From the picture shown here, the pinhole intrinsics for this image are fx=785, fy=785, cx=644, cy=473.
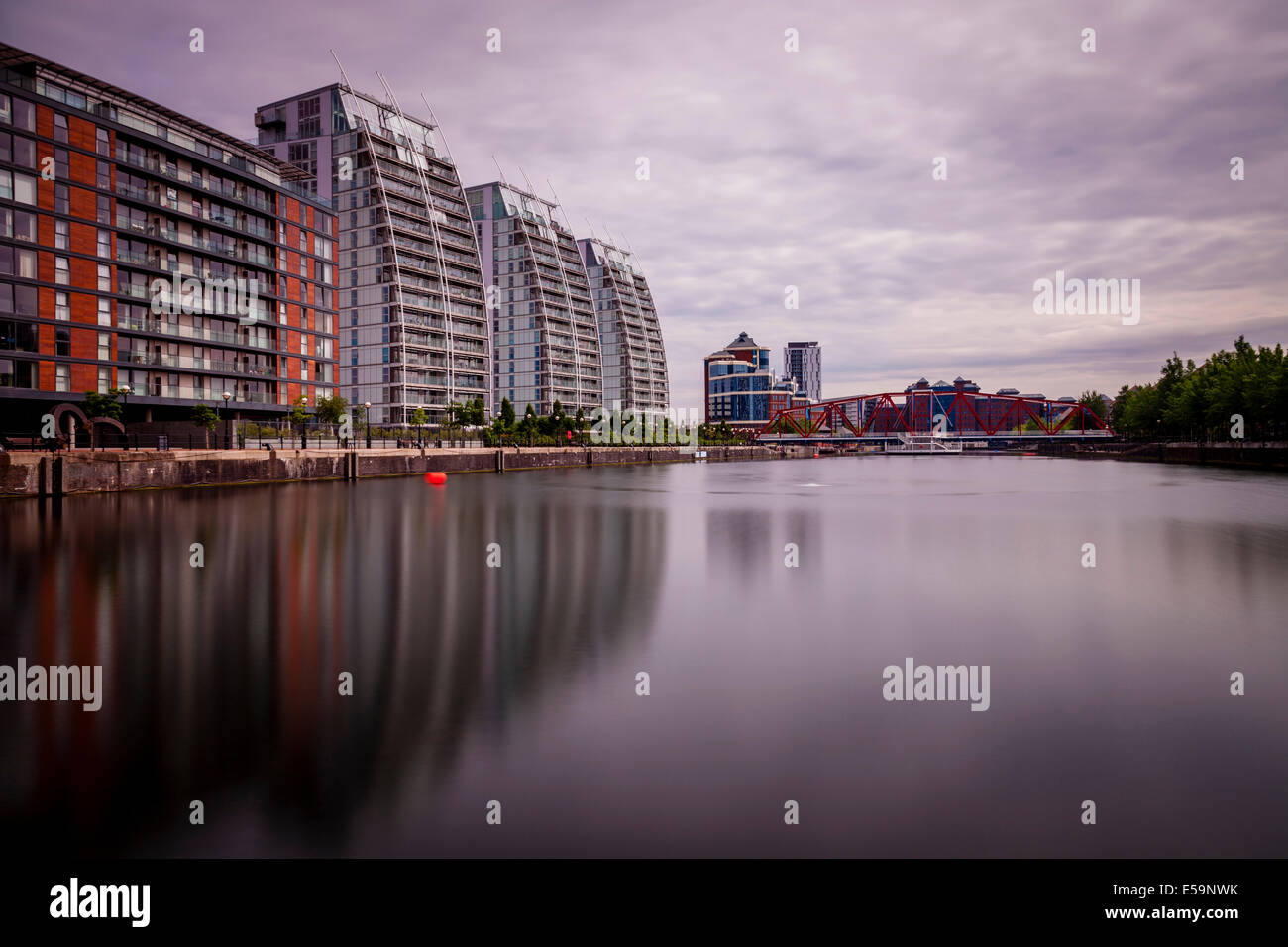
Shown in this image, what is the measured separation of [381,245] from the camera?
126m

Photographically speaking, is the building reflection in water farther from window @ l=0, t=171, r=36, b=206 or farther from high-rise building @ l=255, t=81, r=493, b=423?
high-rise building @ l=255, t=81, r=493, b=423

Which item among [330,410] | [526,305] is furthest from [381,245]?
[330,410]

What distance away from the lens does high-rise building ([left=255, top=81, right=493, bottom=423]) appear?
12469cm

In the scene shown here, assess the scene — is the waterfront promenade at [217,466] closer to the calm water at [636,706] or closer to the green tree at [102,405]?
the green tree at [102,405]

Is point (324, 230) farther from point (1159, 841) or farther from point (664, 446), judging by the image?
point (1159, 841)

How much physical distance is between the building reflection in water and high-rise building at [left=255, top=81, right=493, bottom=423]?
105 meters

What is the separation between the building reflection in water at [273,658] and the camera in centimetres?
679

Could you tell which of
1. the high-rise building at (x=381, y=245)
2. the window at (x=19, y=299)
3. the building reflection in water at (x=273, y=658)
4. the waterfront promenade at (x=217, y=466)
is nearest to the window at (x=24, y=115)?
the window at (x=19, y=299)

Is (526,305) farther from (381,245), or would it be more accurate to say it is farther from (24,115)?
(24,115)

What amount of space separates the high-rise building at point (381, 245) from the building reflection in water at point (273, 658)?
105202 mm

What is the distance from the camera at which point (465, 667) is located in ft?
35.5

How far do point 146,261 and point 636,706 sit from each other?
78.6 meters

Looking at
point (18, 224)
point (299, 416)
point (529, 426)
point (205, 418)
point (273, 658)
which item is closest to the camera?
point (273, 658)
